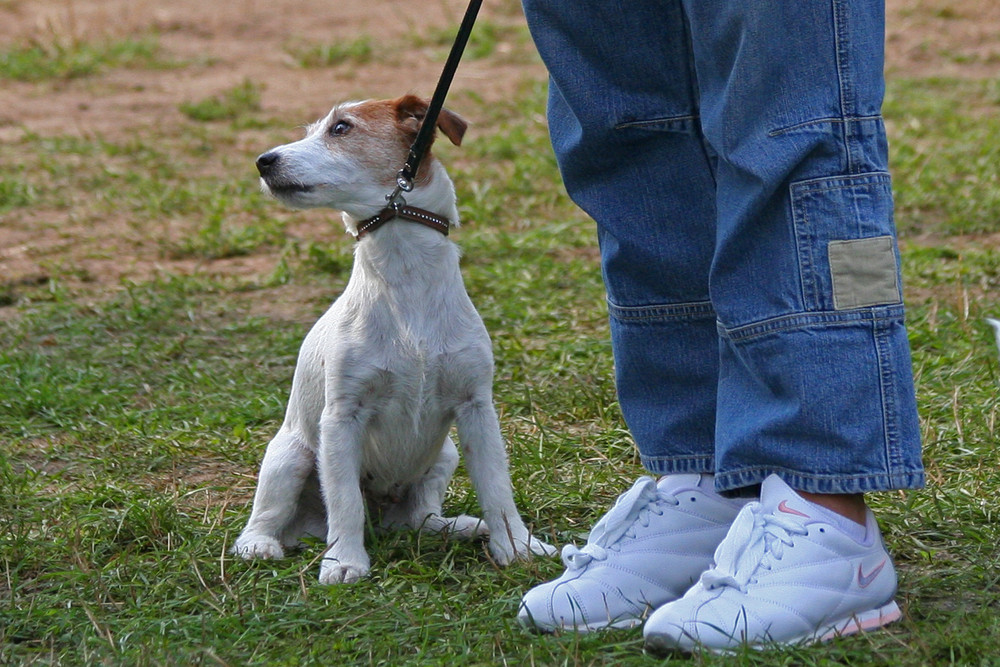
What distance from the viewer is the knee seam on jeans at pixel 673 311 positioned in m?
2.36

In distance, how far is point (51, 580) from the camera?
2.64 metres

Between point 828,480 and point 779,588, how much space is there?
0.19m

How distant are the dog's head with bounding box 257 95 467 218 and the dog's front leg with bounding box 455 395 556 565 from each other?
507mm

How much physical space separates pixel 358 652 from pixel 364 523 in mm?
669

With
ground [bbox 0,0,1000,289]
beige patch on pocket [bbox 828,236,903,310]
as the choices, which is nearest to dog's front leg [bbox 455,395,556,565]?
beige patch on pocket [bbox 828,236,903,310]

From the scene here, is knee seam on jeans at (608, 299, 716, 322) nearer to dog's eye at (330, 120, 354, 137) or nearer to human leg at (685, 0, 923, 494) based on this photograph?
human leg at (685, 0, 923, 494)

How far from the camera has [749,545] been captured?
2100 millimetres

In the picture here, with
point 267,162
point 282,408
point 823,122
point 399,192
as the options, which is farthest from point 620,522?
point 282,408

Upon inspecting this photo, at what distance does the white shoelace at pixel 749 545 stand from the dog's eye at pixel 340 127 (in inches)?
52.4

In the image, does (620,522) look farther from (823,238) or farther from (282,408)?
(282,408)

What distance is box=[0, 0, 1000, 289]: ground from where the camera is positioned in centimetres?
570

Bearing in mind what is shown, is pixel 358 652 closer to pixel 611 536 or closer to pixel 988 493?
pixel 611 536

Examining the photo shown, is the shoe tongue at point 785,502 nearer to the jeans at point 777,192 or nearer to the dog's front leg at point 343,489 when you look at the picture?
the jeans at point 777,192

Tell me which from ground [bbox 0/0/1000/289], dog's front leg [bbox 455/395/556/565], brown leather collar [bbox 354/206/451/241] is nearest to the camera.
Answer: dog's front leg [bbox 455/395/556/565]
